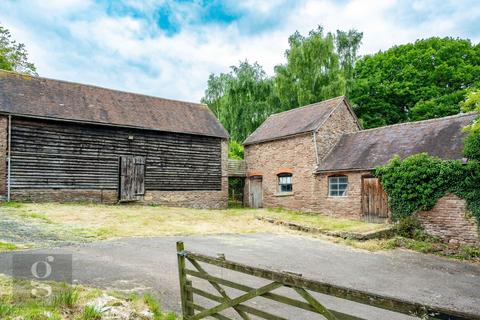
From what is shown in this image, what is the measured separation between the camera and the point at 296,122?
78.2 feet

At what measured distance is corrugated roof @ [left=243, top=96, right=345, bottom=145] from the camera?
22125mm

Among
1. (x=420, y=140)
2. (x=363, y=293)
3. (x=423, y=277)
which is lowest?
(x=423, y=277)

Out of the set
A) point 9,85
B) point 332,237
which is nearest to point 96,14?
point 9,85

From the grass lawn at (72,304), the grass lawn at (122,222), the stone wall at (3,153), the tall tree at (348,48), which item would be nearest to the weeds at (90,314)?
the grass lawn at (72,304)

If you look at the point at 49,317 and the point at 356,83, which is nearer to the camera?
the point at 49,317

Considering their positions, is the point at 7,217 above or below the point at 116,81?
below

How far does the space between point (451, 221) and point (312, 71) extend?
21.4m

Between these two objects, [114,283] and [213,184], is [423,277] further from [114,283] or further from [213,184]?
[213,184]

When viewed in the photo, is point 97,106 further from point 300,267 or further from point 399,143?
point 399,143

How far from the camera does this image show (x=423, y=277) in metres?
8.97

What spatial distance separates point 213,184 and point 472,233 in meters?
15.3

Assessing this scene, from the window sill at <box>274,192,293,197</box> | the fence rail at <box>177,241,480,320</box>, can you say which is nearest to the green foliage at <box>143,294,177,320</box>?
the fence rail at <box>177,241,480,320</box>

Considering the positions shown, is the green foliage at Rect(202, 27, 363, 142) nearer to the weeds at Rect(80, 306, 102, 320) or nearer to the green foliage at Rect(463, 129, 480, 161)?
the green foliage at Rect(463, 129, 480, 161)

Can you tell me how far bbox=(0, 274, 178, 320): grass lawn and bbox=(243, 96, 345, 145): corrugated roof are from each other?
17516 millimetres
